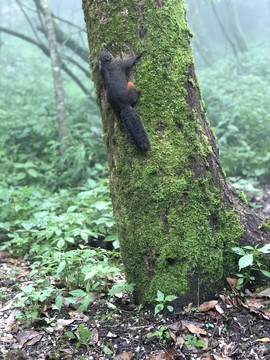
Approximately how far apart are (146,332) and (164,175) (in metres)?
1.01

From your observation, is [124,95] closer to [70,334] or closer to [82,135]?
[70,334]

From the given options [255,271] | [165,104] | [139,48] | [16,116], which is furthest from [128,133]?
[16,116]

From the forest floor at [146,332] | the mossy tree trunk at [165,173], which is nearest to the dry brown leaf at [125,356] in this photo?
the forest floor at [146,332]

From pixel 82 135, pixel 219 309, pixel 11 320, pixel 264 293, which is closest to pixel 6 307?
pixel 11 320

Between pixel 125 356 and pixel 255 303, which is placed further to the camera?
pixel 255 303

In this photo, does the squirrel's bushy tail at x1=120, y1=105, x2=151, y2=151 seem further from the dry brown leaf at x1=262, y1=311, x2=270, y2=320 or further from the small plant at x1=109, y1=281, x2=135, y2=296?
the dry brown leaf at x1=262, y1=311, x2=270, y2=320

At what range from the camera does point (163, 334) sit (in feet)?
6.46

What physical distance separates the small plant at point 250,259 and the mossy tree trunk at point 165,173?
4.0 inches

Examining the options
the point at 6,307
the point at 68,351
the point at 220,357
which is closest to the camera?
the point at 220,357

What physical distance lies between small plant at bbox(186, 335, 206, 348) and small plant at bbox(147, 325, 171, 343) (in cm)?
12

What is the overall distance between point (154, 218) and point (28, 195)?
293 centimetres

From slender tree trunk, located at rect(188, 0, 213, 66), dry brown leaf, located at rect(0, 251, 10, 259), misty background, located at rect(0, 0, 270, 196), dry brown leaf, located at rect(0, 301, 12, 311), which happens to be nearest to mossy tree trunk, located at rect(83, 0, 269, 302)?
dry brown leaf, located at rect(0, 301, 12, 311)

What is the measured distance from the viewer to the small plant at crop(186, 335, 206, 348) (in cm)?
188

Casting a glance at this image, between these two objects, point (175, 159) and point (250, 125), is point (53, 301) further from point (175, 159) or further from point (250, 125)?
point (250, 125)
